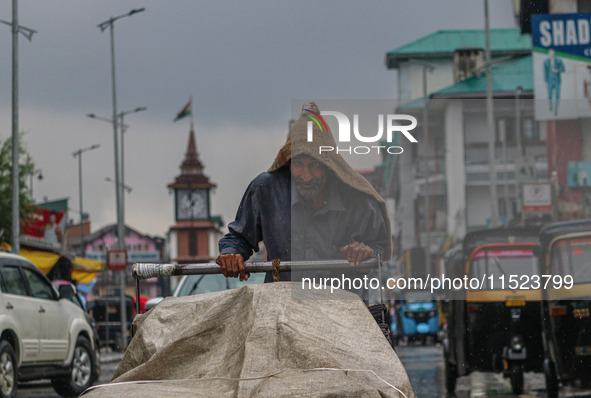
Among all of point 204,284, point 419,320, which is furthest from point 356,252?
point 419,320

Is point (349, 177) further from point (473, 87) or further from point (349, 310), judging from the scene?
point (473, 87)

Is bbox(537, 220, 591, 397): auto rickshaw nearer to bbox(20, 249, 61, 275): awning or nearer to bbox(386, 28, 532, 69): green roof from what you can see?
bbox(20, 249, 61, 275): awning

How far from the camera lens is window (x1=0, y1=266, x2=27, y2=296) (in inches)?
535

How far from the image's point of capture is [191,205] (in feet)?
463

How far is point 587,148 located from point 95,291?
90336 millimetres

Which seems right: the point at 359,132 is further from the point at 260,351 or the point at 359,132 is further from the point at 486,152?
the point at 486,152

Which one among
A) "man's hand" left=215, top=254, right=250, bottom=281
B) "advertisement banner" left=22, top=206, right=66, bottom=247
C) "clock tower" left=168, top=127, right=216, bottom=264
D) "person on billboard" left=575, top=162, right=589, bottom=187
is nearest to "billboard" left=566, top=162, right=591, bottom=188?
"person on billboard" left=575, top=162, right=589, bottom=187

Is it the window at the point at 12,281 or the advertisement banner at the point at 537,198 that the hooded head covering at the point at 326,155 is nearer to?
the window at the point at 12,281

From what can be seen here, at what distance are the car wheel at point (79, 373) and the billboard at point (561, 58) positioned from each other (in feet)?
64.2

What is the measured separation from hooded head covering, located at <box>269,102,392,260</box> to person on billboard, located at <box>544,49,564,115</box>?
28.4m

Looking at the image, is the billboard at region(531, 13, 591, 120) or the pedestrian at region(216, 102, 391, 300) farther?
the billboard at region(531, 13, 591, 120)

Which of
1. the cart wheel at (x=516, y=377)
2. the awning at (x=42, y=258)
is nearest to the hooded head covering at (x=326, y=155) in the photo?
the cart wheel at (x=516, y=377)

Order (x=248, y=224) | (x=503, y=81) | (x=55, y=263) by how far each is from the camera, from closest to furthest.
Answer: (x=248, y=224) → (x=55, y=263) → (x=503, y=81)

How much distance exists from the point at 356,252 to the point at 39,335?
32.3 feet
